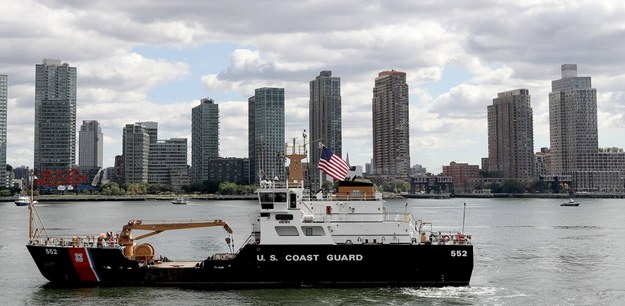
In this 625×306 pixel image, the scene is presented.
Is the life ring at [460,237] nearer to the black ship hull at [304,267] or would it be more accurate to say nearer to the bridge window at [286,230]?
the black ship hull at [304,267]

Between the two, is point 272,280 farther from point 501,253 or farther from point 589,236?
point 589,236

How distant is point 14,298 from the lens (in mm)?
33125

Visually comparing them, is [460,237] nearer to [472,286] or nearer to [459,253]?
[459,253]

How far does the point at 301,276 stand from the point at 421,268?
5289 mm

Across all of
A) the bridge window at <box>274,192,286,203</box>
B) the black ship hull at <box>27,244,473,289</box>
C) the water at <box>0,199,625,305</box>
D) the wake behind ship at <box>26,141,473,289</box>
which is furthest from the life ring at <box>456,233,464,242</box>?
the bridge window at <box>274,192,286,203</box>

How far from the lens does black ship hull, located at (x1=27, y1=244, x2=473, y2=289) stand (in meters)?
32.4

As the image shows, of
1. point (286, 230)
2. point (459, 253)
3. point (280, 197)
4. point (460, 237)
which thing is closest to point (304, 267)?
point (286, 230)

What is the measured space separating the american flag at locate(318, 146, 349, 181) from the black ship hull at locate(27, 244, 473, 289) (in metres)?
3.27

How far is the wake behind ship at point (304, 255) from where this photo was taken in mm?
32469

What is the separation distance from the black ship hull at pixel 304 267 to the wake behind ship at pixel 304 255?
4 centimetres

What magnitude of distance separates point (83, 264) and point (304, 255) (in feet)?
32.8

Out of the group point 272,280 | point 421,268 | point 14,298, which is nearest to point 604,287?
point 421,268

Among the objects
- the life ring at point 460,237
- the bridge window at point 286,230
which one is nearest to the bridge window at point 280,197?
the bridge window at point 286,230

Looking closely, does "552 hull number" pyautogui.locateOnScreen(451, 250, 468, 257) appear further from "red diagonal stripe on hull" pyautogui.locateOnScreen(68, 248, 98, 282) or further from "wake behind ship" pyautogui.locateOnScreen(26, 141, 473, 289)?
"red diagonal stripe on hull" pyautogui.locateOnScreen(68, 248, 98, 282)
